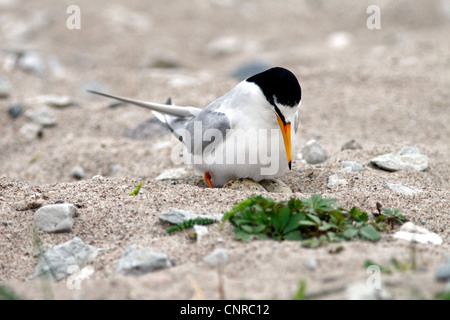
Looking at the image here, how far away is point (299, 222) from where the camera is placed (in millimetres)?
2660

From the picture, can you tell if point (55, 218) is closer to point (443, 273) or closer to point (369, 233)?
point (369, 233)

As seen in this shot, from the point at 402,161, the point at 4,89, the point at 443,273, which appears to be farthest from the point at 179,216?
the point at 4,89

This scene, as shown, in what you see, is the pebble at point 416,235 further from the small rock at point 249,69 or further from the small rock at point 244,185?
the small rock at point 249,69

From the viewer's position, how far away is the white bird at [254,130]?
11.6 feet

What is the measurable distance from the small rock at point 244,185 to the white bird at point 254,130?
0.13 ft

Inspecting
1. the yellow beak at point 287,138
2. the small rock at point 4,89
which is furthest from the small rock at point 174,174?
the small rock at point 4,89

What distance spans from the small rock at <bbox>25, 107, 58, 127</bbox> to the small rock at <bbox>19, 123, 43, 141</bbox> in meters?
0.06

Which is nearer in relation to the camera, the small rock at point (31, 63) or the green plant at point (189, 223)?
the green plant at point (189, 223)

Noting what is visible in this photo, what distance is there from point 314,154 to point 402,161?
74cm

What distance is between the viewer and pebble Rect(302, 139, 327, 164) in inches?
184

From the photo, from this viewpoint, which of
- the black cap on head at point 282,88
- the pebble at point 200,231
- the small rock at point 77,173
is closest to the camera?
the pebble at point 200,231
